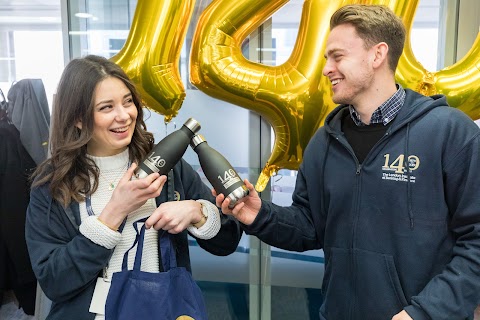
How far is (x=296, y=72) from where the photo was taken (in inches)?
67.4

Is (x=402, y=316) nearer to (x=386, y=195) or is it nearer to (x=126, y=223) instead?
(x=386, y=195)

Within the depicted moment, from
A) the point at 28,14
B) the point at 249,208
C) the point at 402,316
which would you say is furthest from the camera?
the point at 28,14

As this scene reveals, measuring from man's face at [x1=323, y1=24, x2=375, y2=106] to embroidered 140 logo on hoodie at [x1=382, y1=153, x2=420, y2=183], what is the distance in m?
0.18

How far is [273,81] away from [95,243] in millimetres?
933

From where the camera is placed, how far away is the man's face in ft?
3.84

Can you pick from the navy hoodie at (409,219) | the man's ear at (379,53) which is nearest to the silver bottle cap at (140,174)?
the navy hoodie at (409,219)

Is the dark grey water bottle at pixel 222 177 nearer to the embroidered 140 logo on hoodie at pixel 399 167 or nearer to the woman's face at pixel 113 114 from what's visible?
the woman's face at pixel 113 114

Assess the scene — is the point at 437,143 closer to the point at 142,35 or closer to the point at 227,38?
the point at 227,38

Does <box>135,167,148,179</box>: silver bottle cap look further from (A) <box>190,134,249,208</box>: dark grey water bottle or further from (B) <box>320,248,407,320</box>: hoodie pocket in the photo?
(B) <box>320,248,407,320</box>: hoodie pocket

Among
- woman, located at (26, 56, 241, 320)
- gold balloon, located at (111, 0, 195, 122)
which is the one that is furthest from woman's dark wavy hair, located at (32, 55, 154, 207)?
gold balloon, located at (111, 0, 195, 122)

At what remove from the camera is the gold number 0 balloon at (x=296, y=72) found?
169 centimetres

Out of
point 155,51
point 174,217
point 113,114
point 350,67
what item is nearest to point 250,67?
point 155,51

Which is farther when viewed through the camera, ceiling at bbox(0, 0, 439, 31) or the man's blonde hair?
ceiling at bbox(0, 0, 439, 31)

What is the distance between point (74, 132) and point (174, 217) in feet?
1.15
